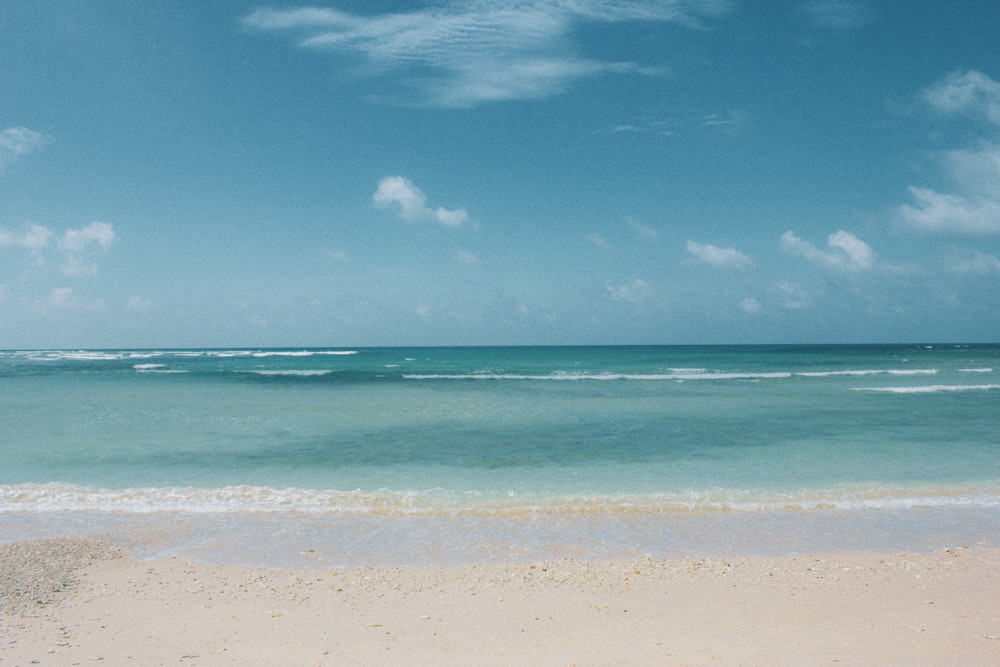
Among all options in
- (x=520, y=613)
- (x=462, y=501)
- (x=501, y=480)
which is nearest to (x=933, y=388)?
(x=501, y=480)

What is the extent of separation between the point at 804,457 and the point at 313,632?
1113 centimetres

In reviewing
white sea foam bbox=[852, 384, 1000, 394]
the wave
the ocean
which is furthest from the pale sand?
white sea foam bbox=[852, 384, 1000, 394]

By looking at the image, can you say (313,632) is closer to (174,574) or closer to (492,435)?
(174,574)

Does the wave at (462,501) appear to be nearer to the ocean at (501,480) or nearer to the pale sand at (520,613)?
the ocean at (501,480)

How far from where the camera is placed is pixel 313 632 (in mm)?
5254

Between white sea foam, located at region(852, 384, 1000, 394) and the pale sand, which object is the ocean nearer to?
the pale sand

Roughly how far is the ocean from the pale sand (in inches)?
25.0

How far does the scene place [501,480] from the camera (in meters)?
10.8

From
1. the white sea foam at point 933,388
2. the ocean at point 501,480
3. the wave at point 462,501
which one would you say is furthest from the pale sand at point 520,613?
the white sea foam at point 933,388

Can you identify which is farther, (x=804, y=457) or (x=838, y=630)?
(x=804, y=457)

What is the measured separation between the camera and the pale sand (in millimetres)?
4777

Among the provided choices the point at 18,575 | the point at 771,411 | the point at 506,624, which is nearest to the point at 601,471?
the point at 506,624

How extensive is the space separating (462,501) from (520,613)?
4.01 metres

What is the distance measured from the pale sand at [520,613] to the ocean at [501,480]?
2.08 feet
